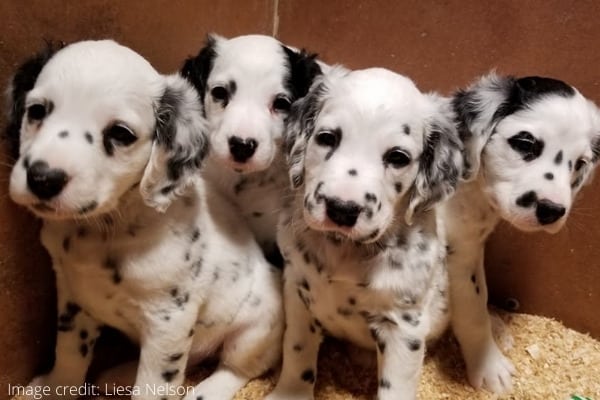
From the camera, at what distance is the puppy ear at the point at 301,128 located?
2506mm

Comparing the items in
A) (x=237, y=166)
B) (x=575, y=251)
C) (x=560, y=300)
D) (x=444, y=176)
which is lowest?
(x=560, y=300)

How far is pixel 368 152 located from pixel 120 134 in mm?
831

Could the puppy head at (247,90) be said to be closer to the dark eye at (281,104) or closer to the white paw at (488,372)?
the dark eye at (281,104)

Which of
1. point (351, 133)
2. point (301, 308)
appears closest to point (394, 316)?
point (301, 308)

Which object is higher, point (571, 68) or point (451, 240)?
point (571, 68)

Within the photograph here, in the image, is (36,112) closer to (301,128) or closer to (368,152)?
(301,128)

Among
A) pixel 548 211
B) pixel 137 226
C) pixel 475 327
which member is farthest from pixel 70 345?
pixel 548 211

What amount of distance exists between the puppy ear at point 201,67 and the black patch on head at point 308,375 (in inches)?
50.5

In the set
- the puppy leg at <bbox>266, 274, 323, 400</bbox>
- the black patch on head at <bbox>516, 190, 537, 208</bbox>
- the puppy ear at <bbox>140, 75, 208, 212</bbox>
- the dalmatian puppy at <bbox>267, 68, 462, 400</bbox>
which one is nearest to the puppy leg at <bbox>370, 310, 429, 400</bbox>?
the dalmatian puppy at <bbox>267, 68, 462, 400</bbox>

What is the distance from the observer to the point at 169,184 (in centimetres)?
235

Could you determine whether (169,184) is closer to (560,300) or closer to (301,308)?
(301,308)

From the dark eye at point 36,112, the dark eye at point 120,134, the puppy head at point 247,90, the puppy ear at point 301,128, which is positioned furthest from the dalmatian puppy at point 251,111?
the dark eye at point 36,112

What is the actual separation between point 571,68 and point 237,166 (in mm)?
1635

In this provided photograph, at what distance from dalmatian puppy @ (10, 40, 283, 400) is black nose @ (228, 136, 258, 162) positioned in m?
0.20
